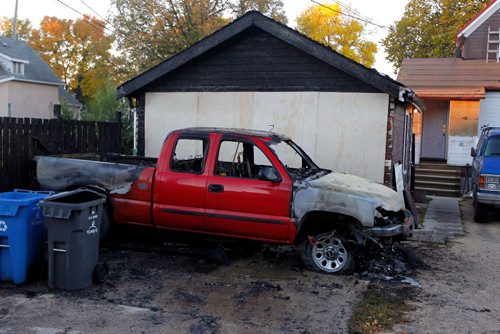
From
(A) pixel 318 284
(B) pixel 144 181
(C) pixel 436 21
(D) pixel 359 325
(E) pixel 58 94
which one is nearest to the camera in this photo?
(D) pixel 359 325

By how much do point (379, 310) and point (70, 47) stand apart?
5060 centimetres

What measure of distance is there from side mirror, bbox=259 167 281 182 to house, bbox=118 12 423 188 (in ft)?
13.4

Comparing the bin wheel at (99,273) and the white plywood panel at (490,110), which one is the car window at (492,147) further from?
the bin wheel at (99,273)

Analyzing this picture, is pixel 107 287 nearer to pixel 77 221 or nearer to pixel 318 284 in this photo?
pixel 77 221

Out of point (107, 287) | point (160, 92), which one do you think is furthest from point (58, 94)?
point (107, 287)

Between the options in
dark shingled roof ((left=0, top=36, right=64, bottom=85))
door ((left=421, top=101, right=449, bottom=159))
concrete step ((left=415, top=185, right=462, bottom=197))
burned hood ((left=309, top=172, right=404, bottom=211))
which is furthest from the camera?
dark shingled roof ((left=0, top=36, right=64, bottom=85))

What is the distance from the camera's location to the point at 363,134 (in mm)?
10617

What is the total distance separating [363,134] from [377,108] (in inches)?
23.3

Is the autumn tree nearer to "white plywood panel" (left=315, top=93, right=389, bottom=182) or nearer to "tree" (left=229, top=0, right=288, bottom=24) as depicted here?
"tree" (left=229, top=0, right=288, bottom=24)

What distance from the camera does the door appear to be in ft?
64.4

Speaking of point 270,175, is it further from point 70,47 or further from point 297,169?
point 70,47

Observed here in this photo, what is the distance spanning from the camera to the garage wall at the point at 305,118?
34.7ft

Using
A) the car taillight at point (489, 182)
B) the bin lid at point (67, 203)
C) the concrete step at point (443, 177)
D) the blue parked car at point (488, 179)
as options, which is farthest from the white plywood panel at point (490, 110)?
the bin lid at point (67, 203)

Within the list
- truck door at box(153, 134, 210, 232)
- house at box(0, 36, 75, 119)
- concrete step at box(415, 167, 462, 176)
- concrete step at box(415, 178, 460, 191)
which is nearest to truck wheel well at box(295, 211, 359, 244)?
truck door at box(153, 134, 210, 232)
